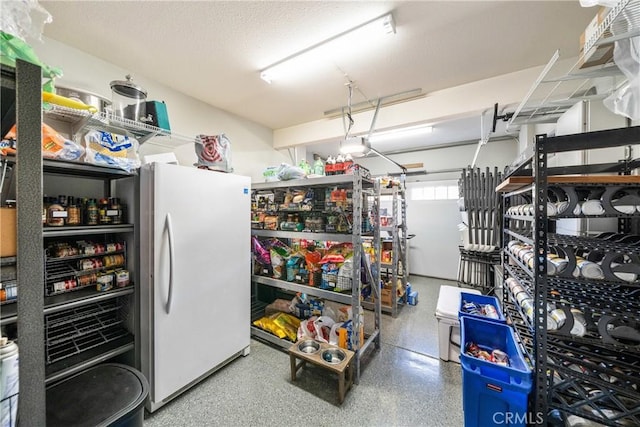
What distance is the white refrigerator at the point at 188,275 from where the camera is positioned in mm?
1525

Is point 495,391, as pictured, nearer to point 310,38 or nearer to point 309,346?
point 309,346

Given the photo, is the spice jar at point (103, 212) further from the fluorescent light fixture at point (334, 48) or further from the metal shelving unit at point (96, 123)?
the fluorescent light fixture at point (334, 48)

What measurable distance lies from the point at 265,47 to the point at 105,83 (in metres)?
1.54

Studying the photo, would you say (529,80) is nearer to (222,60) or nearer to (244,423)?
(222,60)

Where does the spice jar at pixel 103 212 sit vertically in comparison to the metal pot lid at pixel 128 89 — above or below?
below

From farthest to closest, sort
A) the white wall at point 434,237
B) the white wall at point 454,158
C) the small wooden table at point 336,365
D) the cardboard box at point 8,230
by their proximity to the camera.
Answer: the white wall at point 434,237 → the white wall at point 454,158 → the small wooden table at point 336,365 → the cardboard box at point 8,230

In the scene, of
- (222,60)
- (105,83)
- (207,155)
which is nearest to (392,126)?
(222,60)

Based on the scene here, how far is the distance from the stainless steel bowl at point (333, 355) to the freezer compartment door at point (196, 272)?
0.81m

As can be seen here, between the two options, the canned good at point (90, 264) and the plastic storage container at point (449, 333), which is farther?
the plastic storage container at point (449, 333)

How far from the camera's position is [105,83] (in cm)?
211

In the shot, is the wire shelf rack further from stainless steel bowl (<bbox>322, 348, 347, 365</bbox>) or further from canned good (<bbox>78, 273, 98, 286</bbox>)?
stainless steel bowl (<bbox>322, 348, 347, 365</bbox>)

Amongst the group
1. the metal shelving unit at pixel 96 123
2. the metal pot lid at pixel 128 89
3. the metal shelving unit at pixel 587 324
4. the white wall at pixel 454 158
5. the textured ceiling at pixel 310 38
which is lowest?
the metal shelving unit at pixel 587 324

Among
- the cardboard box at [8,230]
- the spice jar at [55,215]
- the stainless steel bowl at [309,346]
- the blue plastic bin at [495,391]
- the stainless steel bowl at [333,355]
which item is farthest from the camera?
the stainless steel bowl at [309,346]

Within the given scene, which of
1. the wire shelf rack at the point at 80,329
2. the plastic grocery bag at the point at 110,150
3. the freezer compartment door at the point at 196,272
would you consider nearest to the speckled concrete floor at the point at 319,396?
the freezer compartment door at the point at 196,272
